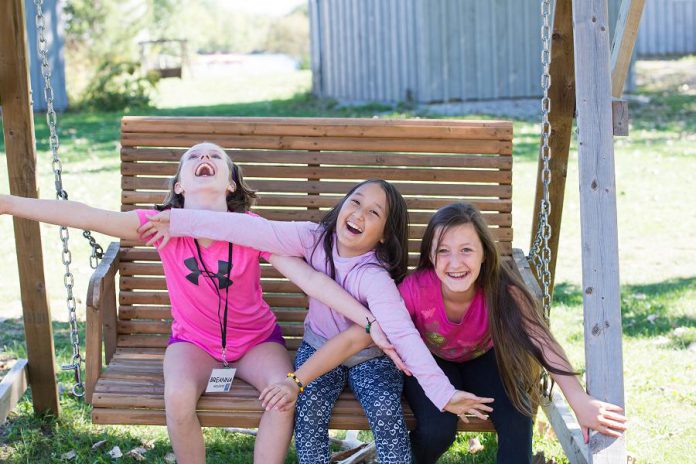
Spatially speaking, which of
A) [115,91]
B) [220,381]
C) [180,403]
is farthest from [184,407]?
[115,91]

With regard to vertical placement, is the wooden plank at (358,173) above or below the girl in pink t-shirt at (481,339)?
above

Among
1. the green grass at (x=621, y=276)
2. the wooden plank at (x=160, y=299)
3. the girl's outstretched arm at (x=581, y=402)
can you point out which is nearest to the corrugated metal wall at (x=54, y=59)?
the green grass at (x=621, y=276)

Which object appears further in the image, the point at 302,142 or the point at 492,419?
the point at 302,142

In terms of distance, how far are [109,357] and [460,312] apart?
1.54 m

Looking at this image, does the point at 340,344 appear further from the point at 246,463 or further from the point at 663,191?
the point at 663,191

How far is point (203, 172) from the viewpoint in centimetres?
367

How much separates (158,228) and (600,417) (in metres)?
1.74

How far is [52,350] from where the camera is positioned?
4227mm

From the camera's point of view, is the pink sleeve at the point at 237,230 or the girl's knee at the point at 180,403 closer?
the girl's knee at the point at 180,403

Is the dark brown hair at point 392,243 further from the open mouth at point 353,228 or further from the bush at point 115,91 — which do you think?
the bush at point 115,91

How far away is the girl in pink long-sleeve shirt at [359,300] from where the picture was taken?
10.3 ft

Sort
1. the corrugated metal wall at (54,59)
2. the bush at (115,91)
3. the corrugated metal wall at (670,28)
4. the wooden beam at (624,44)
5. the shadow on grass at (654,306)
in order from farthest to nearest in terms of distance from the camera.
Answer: the corrugated metal wall at (670,28) → the bush at (115,91) → the corrugated metal wall at (54,59) → the shadow on grass at (654,306) → the wooden beam at (624,44)

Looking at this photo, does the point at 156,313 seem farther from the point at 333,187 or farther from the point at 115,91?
the point at 115,91

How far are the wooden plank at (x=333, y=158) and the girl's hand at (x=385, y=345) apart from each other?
1.09 m
